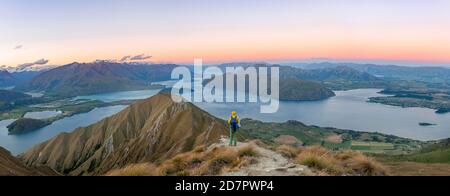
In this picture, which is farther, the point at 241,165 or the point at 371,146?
the point at 371,146

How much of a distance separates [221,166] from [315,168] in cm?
436

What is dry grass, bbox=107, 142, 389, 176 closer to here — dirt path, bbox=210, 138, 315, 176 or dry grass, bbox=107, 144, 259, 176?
dry grass, bbox=107, 144, 259, 176

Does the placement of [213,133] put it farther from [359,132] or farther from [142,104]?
[359,132]

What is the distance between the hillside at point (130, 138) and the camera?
100 metres

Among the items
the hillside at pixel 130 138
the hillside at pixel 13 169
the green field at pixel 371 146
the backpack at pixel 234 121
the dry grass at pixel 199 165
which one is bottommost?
the green field at pixel 371 146

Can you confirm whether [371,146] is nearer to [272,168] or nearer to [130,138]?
[130,138]

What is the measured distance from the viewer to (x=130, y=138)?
13988 cm

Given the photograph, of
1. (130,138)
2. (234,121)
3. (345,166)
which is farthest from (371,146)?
(345,166)

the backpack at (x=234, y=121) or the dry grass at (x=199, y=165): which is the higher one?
the backpack at (x=234, y=121)

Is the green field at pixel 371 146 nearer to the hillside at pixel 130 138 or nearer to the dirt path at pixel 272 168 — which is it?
the hillside at pixel 130 138

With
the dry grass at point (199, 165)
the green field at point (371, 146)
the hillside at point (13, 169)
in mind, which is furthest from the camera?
the green field at point (371, 146)

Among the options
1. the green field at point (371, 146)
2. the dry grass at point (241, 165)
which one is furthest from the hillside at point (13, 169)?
the green field at point (371, 146)
